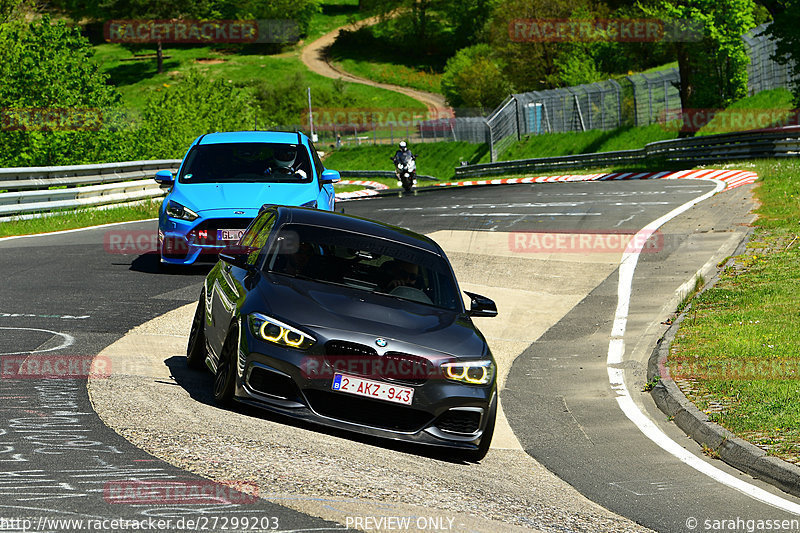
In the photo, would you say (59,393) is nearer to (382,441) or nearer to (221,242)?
(382,441)

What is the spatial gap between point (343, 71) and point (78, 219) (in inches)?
4212

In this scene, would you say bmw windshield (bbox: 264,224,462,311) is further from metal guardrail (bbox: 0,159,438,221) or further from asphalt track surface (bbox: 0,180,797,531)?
metal guardrail (bbox: 0,159,438,221)

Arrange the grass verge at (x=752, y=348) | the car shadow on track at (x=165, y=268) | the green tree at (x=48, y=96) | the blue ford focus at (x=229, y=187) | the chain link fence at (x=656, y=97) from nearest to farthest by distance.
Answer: the grass verge at (x=752, y=348), the blue ford focus at (x=229, y=187), the car shadow on track at (x=165, y=268), the green tree at (x=48, y=96), the chain link fence at (x=656, y=97)

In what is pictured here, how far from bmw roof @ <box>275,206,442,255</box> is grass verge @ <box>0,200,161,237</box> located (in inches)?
517

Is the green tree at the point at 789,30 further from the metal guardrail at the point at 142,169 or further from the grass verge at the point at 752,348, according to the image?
the grass verge at the point at 752,348

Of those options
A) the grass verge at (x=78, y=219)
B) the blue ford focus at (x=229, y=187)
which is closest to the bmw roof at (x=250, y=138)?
the blue ford focus at (x=229, y=187)

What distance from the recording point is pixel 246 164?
15031 mm

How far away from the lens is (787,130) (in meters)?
31.4

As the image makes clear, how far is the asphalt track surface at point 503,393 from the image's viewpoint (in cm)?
566

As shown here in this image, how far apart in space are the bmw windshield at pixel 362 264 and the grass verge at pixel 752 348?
263 cm

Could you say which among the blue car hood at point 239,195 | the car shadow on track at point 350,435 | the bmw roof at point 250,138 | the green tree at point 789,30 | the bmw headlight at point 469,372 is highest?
the green tree at point 789,30

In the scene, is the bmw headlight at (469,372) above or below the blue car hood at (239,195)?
below

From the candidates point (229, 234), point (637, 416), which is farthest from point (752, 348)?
point (229, 234)

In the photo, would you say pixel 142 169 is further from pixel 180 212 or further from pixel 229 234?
pixel 229 234
